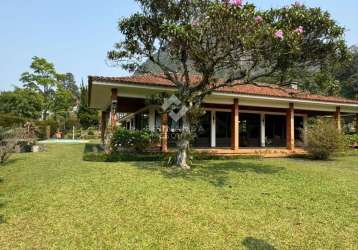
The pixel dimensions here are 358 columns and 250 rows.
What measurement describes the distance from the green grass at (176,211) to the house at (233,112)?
248 inches

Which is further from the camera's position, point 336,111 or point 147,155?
point 336,111

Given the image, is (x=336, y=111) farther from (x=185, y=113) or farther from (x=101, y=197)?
(x=101, y=197)

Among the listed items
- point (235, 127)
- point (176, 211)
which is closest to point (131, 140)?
point (235, 127)

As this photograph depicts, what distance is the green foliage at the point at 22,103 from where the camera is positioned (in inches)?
1842

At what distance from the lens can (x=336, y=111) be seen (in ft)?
70.1

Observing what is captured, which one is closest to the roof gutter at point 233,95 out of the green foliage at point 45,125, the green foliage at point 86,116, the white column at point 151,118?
the white column at point 151,118

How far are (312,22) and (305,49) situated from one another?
945mm

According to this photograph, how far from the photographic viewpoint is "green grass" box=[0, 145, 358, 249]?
4938mm

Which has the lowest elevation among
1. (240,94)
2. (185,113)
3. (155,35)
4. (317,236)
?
(317,236)

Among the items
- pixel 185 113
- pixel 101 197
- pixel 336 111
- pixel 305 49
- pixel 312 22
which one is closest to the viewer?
pixel 101 197

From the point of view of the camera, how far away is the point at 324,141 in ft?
51.3

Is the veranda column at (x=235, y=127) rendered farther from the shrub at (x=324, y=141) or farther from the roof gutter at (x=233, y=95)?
the shrub at (x=324, y=141)

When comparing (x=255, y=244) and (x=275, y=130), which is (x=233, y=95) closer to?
(x=275, y=130)

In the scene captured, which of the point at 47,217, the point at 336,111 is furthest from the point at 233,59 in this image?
the point at 336,111
